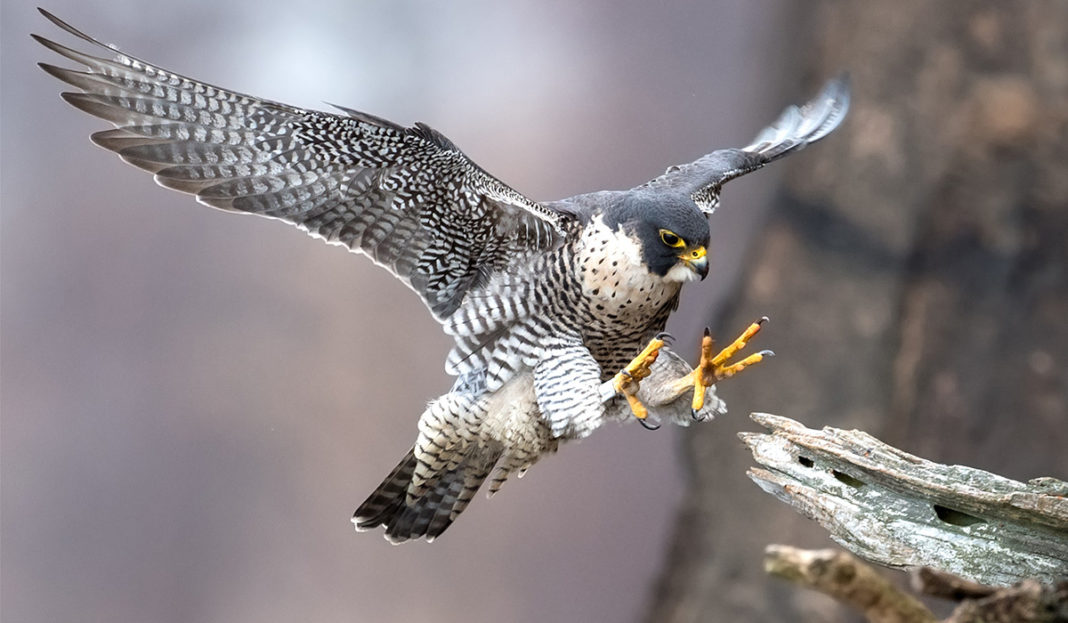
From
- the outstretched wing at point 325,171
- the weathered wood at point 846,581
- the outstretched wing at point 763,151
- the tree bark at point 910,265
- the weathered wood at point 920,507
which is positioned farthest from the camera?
the tree bark at point 910,265

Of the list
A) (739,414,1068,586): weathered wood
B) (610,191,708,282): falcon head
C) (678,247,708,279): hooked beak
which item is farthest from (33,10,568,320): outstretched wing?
(739,414,1068,586): weathered wood

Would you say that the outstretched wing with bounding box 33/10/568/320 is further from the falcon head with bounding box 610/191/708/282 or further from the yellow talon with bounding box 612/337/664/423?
the yellow talon with bounding box 612/337/664/423

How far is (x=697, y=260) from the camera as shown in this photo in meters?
2.43

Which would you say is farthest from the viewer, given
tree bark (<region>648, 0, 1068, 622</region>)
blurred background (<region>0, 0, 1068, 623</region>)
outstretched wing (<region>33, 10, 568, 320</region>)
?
tree bark (<region>648, 0, 1068, 622</region>)

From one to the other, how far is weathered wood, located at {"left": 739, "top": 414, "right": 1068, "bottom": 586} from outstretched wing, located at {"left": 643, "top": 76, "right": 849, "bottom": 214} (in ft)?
3.25

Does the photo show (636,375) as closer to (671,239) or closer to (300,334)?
(671,239)

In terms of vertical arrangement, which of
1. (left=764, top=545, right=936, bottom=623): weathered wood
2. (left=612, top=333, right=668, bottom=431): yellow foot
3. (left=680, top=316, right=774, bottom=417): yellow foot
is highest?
(left=680, top=316, right=774, bottom=417): yellow foot

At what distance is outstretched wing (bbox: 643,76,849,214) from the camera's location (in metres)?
2.89

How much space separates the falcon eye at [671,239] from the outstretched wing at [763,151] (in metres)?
0.40

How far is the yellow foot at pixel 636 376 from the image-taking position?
2.37 m

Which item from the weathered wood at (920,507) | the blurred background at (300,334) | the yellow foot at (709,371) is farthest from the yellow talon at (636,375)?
the blurred background at (300,334)

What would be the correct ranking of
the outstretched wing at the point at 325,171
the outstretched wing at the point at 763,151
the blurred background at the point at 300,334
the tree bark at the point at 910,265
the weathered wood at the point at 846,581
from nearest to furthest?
the weathered wood at the point at 846,581, the outstretched wing at the point at 325,171, the outstretched wing at the point at 763,151, the blurred background at the point at 300,334, the tree bark at the point at 910,265

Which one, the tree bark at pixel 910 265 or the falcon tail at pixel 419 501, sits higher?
the tree bark at pixel 910 265

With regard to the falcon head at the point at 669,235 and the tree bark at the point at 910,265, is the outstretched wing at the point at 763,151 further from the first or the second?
the tree bark at the point at 910,265
